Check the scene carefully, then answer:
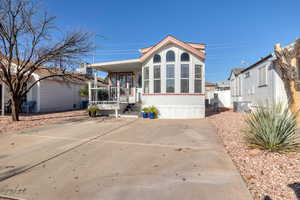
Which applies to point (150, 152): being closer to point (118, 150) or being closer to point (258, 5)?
point (118, 150)

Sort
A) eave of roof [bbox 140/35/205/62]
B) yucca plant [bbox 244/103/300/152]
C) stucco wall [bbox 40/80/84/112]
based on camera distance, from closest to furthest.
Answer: yucca plant [bbox 244/103/300/152] < eave of roof [bbox 140/35/205/62] < stucco wall [bbox 40/80/84/112]

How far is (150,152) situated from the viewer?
4223 mm

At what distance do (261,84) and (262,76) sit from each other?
20.7 inches

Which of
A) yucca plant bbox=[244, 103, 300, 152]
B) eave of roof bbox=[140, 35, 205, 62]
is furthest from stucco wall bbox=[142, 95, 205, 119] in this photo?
yucca plant bbox=[244, 103, 300, 152]

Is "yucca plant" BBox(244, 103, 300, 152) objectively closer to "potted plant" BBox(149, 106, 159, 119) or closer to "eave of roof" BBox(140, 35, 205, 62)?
"potted plant" BBox(149, 106, 159, 119)

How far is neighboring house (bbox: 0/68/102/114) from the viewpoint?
13259 mm

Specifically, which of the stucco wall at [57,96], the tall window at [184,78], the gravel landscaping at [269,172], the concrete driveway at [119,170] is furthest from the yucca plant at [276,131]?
the stucco wall at [57,96]

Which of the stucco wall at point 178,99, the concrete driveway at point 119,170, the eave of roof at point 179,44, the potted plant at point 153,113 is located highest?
the eave of roof at point 179,44

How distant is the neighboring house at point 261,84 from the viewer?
27.3ft

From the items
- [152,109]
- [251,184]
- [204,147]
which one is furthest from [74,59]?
→ [251,184]

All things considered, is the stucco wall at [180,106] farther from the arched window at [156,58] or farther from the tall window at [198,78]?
the arched window at [156,58]

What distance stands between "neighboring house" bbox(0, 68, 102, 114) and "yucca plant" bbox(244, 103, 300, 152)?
11.0 m

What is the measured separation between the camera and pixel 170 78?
34.4 feet

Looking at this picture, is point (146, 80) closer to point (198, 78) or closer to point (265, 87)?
point (198, 78)
